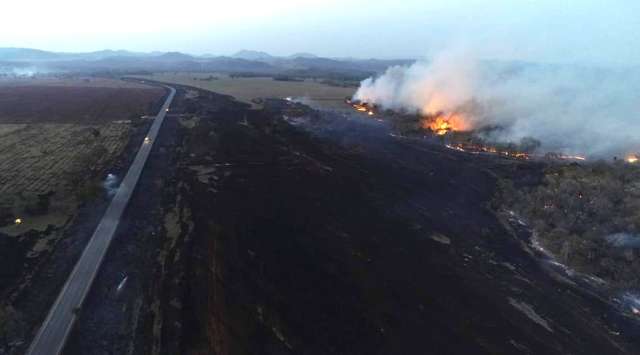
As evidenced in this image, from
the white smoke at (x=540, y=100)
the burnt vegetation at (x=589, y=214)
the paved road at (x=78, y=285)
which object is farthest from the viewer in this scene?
the white smoke at (x=540, y=100)

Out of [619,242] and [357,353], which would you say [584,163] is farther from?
[357,353]

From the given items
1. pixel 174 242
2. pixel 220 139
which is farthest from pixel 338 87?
pixel 174 242

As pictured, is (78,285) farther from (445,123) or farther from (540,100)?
(540,100)

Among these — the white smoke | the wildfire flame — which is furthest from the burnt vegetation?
the wildfire flame

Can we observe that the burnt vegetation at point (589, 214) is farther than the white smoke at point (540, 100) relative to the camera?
No

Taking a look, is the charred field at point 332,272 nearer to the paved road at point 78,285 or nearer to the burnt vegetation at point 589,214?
the paved road at point 78,285

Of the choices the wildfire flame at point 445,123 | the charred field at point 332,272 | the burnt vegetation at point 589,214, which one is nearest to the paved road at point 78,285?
the charred field at point 332,272

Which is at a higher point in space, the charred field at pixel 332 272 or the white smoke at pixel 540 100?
the white smoke at pixel 540 100
